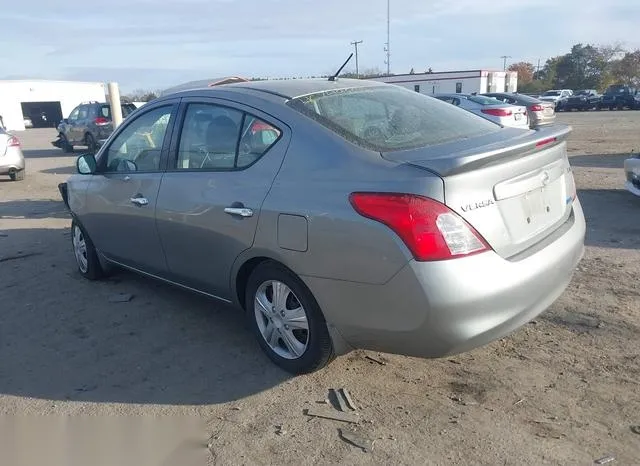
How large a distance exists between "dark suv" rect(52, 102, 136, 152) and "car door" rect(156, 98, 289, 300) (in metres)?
15.5

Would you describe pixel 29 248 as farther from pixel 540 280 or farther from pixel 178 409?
pixel 540 280

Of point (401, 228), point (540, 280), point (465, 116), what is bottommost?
point (540, 280)

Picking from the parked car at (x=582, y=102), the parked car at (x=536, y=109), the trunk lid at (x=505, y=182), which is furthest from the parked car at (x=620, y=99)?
the trunk lid at (x=505, y=182)

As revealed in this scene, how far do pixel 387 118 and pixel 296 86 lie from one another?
712 mm

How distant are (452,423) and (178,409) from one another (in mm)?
1510

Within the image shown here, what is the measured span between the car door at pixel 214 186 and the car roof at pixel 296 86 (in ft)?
0.68

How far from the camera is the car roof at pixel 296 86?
371 cm

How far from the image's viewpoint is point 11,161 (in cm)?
1291

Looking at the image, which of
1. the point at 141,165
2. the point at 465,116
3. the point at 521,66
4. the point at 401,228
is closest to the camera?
the point at 401,228

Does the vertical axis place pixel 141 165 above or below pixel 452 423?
above

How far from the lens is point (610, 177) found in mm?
10305

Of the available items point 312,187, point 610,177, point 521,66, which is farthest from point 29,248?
point 521,66

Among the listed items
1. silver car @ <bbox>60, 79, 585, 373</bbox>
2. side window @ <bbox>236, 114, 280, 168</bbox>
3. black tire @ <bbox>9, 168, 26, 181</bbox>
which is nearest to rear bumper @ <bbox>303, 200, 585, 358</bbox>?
silver car @ <bbox>60, 79, 585, 373</bbox>

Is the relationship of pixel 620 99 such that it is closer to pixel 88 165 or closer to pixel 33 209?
pixel 33 209
